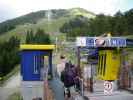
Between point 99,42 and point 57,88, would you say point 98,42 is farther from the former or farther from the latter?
point 57,88

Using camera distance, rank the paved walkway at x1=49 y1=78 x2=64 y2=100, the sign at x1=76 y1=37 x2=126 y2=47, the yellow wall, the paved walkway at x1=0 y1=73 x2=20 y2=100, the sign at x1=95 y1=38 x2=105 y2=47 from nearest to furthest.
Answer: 1. the paved walkway at x1=49 y1=78 x2=64 y2=100
2. the sign at x1=76 y1=37 x2=126 y2=47
3. the sign at x1=95 y1=38 x2=105 y2=47
4. the yellow wall
5. the paved walkway at x1=0 y1=73 x2=20 y2=100

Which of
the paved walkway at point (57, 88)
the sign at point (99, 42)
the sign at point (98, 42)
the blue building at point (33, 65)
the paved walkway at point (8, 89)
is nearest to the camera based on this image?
the paved walkway at point (57, 88)

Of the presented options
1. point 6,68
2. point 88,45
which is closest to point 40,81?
point 88,45

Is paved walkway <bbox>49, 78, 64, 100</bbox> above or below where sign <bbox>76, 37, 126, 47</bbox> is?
below

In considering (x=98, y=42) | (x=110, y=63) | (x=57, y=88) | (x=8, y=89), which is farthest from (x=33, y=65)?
(x=8, y=89)

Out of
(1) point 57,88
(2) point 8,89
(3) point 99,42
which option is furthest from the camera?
(2) point 8,89

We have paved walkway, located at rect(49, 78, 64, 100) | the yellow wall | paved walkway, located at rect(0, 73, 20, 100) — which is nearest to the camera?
paved walkway, located at rect(49, 78, 64, 100)

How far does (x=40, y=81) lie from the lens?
22047mm

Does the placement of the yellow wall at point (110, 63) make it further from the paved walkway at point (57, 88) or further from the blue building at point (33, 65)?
the blue building at point (33, 65)

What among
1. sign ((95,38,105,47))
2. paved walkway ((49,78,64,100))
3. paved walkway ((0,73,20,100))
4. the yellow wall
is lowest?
paved walkway ((0,73,20,100))

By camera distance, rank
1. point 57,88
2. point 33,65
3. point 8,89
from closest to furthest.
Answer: point 57,88, point 33,65, point 8,89

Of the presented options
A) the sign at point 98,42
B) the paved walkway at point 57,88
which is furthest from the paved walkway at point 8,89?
the sign at point 98,42

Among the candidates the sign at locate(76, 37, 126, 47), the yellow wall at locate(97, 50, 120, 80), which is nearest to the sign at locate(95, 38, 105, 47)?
the sign at locate(76, 37, 126, 47)

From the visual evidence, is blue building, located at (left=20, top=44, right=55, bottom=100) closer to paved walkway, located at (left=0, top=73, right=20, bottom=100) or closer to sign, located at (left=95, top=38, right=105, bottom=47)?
sign, located at (left=95, top=38, right=105, bottom=47)
